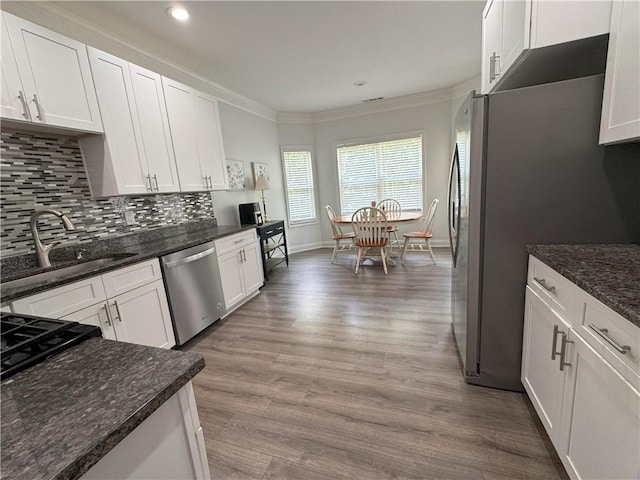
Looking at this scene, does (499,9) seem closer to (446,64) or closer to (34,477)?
(446,64)

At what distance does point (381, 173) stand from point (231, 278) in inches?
139

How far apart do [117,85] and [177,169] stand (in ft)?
2.49

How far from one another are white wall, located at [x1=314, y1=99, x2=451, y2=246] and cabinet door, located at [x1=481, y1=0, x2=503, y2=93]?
2.82 metres

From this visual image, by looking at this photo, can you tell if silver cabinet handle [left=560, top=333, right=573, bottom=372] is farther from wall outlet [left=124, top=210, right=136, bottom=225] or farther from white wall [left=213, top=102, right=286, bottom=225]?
white wall [left=213, top=102, right=286, bottom=225]

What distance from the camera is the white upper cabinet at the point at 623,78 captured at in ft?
3.50

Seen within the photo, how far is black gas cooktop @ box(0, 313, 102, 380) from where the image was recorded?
0.66m

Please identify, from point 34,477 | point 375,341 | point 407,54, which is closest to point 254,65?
point 407,54

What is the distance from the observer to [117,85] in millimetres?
2152

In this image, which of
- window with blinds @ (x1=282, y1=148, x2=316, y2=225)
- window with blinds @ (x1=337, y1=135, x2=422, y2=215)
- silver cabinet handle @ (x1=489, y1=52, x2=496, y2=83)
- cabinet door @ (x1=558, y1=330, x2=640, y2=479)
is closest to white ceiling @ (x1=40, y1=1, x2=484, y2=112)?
silver cabinet handle @ (x1=489, y1=52, x2=496, y2=83)

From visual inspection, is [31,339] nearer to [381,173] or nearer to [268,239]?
[268,239]

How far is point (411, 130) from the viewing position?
494 centimetres

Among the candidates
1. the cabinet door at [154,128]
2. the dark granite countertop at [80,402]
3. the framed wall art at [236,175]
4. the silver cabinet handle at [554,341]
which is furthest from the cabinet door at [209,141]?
the silver cabinet handle at [554,341]

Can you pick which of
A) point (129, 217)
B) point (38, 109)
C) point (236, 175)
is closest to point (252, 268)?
point (129, 217)

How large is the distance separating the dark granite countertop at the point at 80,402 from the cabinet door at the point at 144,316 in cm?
133
